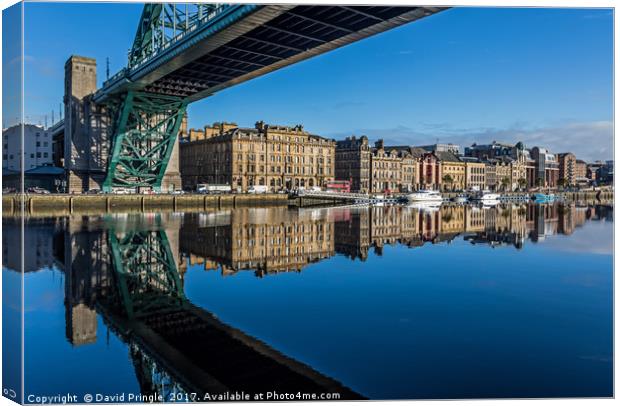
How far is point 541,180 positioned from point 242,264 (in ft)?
396

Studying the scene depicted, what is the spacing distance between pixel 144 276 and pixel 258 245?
746 centimetres

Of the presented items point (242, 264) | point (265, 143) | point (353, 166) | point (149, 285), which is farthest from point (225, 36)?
point (353, 166)

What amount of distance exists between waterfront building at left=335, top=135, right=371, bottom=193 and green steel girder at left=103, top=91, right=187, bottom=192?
4054 centimetres

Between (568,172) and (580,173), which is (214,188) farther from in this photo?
(568,172)

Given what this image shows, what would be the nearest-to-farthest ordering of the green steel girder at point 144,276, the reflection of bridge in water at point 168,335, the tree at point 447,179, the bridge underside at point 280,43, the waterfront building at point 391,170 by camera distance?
the reflection of bridge in water at point 168,335
the green steel girder at point 144,276
the bridge underside at point 280,43
the waterfront building at point 391,170
the tree at point 447,179

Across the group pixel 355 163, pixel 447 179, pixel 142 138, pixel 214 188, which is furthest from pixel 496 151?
pixel 142 138

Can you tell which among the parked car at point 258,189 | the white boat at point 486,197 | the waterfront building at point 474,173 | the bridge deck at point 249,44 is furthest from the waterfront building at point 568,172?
the bridge deck at point 249,44

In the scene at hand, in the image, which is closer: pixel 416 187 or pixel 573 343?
pixel 573 343

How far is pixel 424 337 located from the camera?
345 inches

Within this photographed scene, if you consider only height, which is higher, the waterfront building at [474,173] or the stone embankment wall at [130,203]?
the waterfront building at [474,173]

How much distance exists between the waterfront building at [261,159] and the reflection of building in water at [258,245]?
43.4m

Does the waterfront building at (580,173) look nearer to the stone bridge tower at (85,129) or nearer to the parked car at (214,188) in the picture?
the parked car at (214,188)

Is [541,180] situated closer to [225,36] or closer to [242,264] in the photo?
[225,36]

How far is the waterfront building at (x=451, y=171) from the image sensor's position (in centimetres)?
10662
